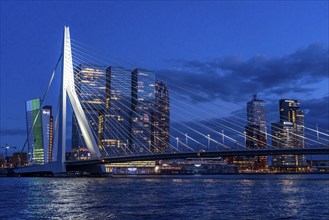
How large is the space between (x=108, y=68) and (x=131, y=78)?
753 inches

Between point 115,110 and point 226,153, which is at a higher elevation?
point 115,110

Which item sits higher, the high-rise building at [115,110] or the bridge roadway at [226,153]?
the high-rise building at [115,110]

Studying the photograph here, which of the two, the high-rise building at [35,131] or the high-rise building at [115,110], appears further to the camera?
the high-rise building at [35,131]

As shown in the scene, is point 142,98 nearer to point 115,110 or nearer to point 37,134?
point 115,110

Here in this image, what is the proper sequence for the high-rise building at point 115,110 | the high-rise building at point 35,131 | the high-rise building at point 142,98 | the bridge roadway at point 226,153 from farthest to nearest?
the high-rise building at point 35,131 → the high-rise building at point 142,98 → the high-rise building at point 115,110 → the bridge roadway at point 226,153

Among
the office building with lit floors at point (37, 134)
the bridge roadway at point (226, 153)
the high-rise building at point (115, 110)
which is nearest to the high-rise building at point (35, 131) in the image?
the office building with lit floors at point (37, 134)

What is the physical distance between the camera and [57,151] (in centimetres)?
6384

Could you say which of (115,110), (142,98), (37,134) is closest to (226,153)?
(115,110)

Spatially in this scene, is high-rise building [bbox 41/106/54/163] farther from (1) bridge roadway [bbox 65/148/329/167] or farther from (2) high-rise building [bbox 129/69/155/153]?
(1) bridge roadway [bbox 65/148/329/167]

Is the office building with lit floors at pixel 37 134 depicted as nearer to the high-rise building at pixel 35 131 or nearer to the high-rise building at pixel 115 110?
the high-rise building at pixel 35 131

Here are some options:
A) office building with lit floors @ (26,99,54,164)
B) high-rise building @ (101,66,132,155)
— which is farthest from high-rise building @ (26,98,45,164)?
high-rise building @ (101,66,132,155)

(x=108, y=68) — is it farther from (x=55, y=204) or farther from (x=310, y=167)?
(x=55, y=204)

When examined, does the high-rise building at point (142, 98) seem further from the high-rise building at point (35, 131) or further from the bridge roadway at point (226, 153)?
the bridge roadway at point (226, 153)

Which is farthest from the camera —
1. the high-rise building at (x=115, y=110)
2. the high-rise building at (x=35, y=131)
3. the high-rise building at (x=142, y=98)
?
the high-rise building at (x=35, y=131)
